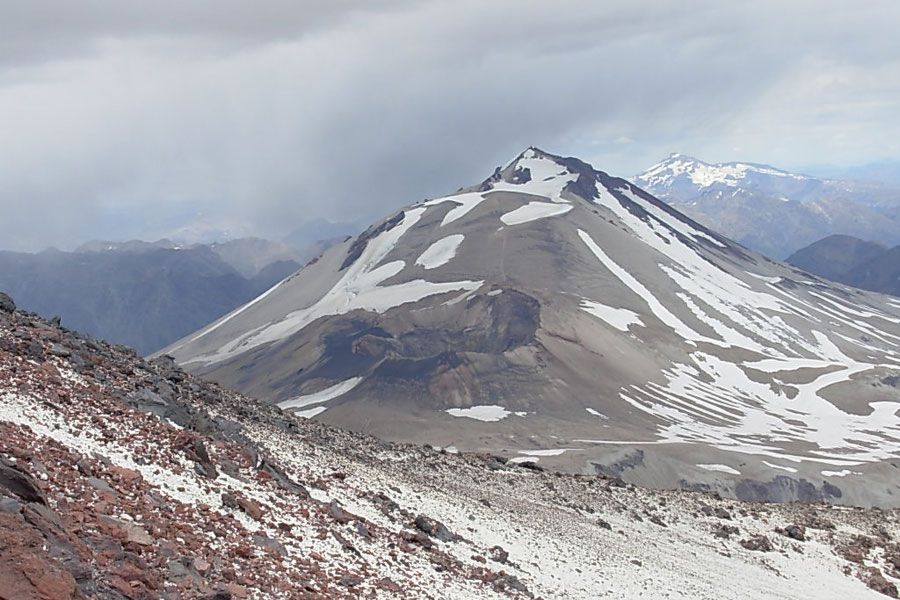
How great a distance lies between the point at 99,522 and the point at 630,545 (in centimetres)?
2009

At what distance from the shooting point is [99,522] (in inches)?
582

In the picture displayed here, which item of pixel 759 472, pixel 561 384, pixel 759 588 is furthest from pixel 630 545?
pixel 561 384

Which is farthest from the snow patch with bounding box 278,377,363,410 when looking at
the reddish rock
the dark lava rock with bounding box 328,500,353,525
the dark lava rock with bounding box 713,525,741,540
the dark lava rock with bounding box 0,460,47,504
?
the dark lava rock with bounding box 0,460,47,504

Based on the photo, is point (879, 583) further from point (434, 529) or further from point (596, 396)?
point (596, 396)

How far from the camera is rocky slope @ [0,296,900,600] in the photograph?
14477mm

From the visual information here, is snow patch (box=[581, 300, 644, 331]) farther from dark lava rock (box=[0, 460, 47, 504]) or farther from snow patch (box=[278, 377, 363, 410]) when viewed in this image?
dark lava rock (box=[0, 460, 47, 504])

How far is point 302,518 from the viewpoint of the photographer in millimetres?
20875

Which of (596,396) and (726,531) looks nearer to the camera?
(726,531)

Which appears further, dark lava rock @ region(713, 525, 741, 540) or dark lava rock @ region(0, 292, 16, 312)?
dark lava rock @ region(713, 525, 741, 540)

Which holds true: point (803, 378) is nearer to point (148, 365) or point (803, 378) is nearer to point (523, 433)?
point (523, 433)

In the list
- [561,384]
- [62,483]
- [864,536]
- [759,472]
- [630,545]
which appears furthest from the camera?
[561,384]

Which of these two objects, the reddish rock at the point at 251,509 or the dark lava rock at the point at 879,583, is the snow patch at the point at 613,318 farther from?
the reddish rock at the point at 251,509

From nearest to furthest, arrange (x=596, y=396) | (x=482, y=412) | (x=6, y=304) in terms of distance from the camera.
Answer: (x=6, y=304) → (x=482, y=412) → (x=596, y=396)

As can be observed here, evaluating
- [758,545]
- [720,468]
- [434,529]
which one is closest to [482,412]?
[720,468]
